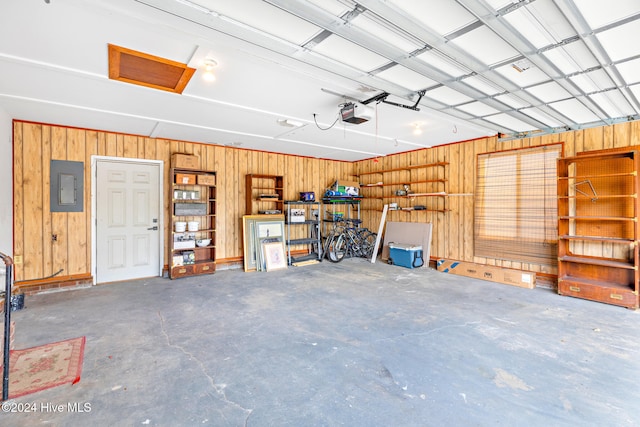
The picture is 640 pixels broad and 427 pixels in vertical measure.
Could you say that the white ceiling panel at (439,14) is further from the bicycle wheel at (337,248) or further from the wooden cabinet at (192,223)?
the bicycle wheel at (337,248)

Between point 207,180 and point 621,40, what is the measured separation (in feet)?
18.7

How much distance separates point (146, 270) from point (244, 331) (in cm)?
336

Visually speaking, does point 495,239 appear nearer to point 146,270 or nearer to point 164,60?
point 164,60

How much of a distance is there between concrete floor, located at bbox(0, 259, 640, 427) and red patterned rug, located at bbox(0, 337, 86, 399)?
0.10 metres

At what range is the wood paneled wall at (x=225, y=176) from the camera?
4.45 metres

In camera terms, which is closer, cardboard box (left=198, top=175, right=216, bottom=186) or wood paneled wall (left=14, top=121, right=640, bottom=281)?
wood paneled wall (left=14, top=121, right=640, bottom=281)

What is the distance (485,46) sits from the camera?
230 cm

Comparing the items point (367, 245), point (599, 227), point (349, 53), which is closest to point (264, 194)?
point (367, 245)

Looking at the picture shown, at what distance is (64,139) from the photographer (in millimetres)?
4734

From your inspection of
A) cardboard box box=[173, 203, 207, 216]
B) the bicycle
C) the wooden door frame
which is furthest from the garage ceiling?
the bicycle

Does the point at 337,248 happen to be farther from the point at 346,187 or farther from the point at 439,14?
the point at 439,14

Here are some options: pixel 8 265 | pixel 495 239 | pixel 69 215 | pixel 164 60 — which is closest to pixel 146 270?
pixel 69 215

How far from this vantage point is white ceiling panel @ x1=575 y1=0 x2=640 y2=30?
1.85 m

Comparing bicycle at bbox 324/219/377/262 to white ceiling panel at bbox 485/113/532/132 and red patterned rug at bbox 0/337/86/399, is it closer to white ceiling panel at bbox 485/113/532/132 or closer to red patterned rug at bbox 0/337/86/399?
white ceiling panel at bbox 485/113/532/132
